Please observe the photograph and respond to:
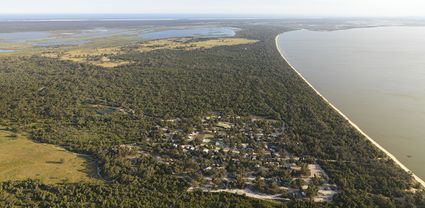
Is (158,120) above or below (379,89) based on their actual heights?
below

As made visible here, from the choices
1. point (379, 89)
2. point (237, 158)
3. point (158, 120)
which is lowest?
point (237, 158)

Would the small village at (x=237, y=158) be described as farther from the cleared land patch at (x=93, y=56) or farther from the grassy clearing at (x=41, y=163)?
the cleared land patch at (x=93, y=56)

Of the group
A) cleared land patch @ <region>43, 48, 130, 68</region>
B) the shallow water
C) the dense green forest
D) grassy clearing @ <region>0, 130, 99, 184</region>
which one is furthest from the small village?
cleared land patch @ <region>43, 48, 130, 68</region>

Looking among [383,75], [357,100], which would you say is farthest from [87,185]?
[383,75]

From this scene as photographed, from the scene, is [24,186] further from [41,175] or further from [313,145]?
[313,145]

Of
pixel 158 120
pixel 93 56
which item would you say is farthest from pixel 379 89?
pixel 93 56

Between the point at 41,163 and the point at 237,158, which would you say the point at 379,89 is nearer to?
the point at 237,158
